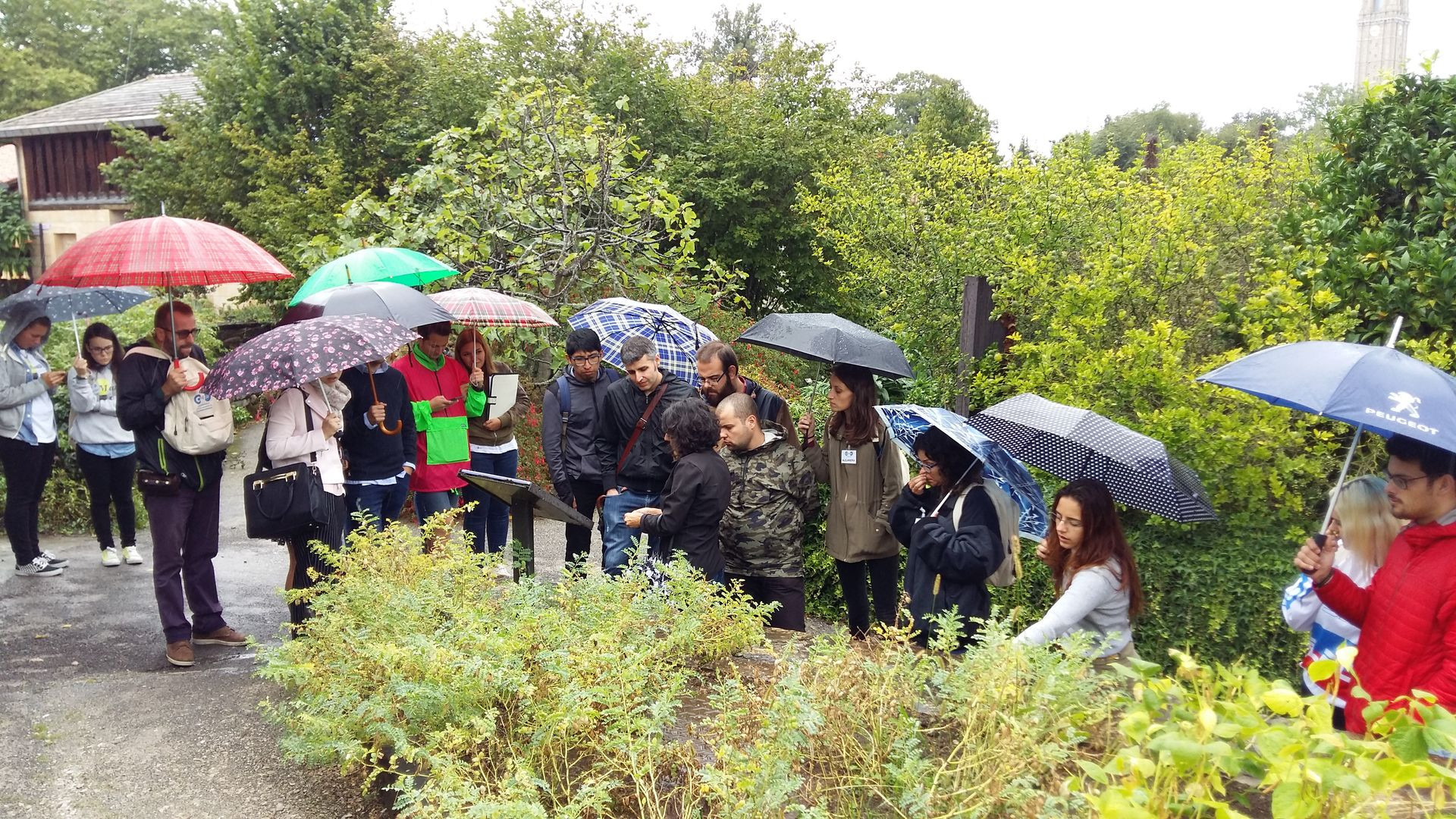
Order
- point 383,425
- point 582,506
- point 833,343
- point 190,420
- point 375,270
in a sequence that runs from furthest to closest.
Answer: point 375,270
point 582,506
point 383,425
point 833,343
point 190,420

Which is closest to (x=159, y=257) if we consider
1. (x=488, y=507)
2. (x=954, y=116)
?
(x=488, y=507)

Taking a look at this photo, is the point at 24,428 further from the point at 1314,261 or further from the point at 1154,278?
the point at 1314,261

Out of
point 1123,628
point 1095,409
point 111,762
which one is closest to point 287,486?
point 111,762

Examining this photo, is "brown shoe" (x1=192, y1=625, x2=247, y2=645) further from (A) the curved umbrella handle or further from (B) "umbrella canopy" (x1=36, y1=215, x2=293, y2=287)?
(B) "umbrella canopy" (x1=36, y1=215, x2=293, y2=287)

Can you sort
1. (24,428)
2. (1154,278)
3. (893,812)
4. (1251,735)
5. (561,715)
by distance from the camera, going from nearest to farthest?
(1251,735)
(893,812)
(561,715)
(1154,278)
(24,428)

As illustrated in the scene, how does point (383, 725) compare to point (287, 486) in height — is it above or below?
below

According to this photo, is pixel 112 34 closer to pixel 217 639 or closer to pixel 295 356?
pixel 217 639

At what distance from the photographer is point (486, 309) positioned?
23.5 ft

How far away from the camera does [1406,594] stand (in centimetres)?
338

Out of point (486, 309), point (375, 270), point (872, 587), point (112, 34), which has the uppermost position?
point (112, 34)

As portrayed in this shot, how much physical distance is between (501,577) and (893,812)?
498cm

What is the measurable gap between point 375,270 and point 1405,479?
19.7 feet

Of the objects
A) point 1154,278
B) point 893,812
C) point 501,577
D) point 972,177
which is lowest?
point 501,577

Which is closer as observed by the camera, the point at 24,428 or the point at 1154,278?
the point at 1154,278
